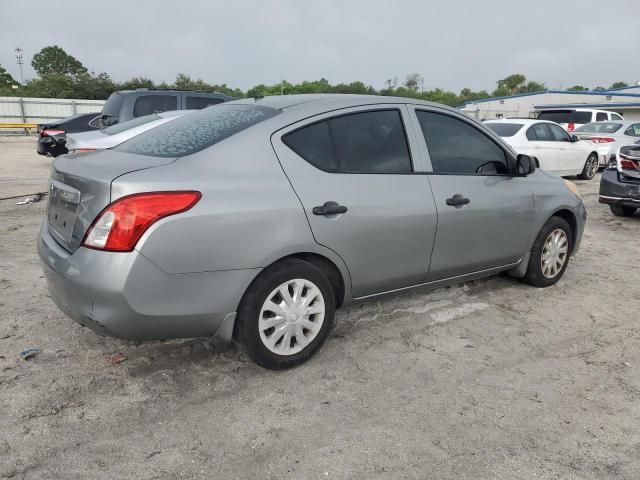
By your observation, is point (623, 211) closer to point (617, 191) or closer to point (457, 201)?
point (617, 191)

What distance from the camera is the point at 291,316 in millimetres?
3115

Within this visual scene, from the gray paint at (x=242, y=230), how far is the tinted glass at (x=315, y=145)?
0.06 m

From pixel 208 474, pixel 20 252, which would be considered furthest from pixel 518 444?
pixel 20 252

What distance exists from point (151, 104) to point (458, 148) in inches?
308

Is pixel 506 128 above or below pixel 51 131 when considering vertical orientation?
above

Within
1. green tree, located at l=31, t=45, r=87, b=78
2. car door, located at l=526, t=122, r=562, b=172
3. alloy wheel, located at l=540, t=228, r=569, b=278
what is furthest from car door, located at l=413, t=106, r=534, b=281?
green tree, located at l=31, t=45, r=87, b=78

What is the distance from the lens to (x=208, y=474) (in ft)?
7.65

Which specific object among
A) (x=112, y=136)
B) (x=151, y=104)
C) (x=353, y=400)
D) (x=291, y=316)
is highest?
(x=151, y=104)

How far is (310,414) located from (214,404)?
1.75 ft

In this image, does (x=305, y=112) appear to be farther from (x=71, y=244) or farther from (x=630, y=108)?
(x=630, y=108)

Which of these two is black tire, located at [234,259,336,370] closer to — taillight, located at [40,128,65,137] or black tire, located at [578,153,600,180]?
black tire, located at [578,153,600,180]

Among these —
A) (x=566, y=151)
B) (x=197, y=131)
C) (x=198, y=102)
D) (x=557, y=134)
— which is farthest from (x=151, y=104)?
(x=566, y=151)

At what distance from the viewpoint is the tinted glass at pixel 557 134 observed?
12375 millimetres

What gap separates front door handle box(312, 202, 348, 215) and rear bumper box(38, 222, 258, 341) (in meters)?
0.52
